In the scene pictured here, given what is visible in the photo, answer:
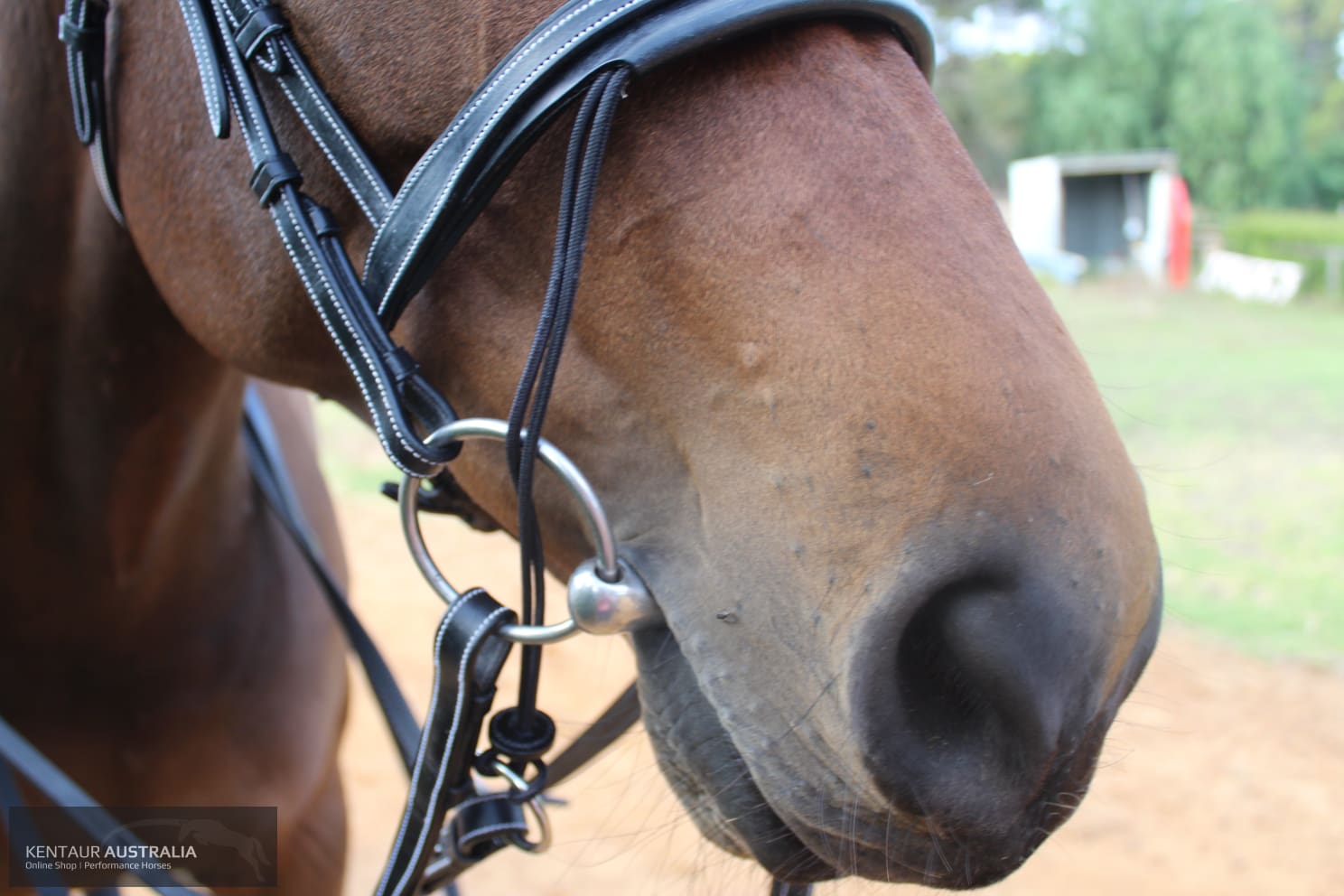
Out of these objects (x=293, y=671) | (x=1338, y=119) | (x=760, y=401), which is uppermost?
(x=760, y=401)

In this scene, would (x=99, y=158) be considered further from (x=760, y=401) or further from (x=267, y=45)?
(x=760, y=401)

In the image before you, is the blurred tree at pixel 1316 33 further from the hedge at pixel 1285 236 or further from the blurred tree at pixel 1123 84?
the hedge at pixel 1285 236

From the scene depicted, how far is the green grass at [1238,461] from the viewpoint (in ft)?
15.9

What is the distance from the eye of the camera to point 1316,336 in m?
12.3

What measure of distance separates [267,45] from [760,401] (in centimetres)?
59

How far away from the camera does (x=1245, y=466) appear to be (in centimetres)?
677

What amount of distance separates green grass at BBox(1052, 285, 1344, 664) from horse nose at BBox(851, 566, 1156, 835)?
570mm

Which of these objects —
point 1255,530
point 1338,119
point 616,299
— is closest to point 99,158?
point 616,299

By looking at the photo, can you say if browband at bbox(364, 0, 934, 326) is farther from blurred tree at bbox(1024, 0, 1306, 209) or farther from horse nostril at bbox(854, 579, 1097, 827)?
blurred tree at bbox(1024, 0, 1306, 209)

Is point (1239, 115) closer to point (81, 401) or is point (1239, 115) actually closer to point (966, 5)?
point (966, 5)

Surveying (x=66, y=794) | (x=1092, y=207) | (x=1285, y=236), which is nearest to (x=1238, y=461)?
(x=66, y=794)

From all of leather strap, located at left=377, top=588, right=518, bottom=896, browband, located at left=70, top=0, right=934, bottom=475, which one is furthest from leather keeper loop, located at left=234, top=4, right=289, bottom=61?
leather strap, located at left=377, top=588, right=518, bottom=896

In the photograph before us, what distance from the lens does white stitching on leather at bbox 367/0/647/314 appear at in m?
0.90

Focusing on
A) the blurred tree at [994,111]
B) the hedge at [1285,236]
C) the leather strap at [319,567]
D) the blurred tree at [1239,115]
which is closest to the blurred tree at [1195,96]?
the blurred tree at [1239,115]
